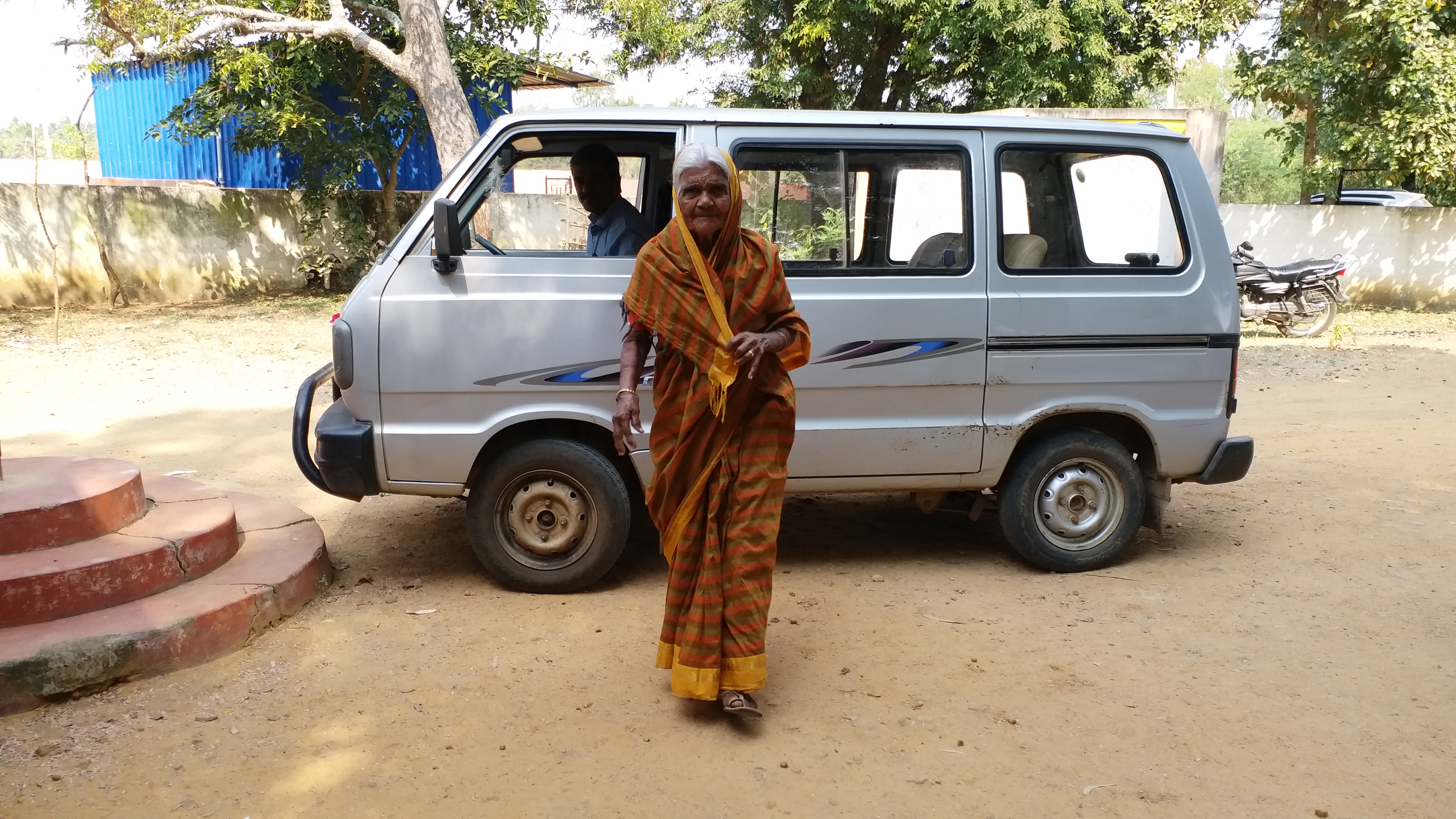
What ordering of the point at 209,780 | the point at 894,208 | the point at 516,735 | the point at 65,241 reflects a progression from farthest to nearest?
the point at 65,241, the point at 894,208, the point at 516,735, the point at 209,780

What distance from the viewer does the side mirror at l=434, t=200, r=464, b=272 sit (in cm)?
399

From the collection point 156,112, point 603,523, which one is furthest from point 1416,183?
point 156,112

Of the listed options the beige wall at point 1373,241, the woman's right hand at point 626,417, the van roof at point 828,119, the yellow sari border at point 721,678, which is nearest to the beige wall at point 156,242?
the van roof at point 828,119

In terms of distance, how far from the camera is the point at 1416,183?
1623 cm

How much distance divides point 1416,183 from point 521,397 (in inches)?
670

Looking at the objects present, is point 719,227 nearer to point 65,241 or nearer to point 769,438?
point 769,438

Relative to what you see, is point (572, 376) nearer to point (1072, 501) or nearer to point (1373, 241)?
point (1072, 501)

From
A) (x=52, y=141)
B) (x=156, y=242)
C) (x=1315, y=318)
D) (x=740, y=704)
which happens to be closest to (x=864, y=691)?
(x=740, y=704)

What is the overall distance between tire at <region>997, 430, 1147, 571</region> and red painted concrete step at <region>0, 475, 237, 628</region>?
3.35 meters

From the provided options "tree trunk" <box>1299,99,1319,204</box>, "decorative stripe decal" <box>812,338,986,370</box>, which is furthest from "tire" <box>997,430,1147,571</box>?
"tree trunk" <box>1299,99,1319,204</box>

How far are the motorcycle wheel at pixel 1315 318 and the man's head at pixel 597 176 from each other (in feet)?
35.4

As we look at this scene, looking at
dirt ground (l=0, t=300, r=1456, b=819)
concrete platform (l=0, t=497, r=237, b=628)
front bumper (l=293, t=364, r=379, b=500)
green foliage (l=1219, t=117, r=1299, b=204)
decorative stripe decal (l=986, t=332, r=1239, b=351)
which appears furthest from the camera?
green foliage (l=1219, t=117, r=1299, b=204)

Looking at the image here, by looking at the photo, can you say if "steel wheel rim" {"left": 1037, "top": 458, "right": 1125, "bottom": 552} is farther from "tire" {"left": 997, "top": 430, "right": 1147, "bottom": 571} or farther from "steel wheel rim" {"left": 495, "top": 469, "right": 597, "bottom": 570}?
"steel wheel rim" {"left": 495, "top": 469, "right": 597, "bottom": 570}

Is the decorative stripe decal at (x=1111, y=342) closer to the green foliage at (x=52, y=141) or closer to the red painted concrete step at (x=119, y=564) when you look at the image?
the red painted concrete step at (x=119, y=564)
